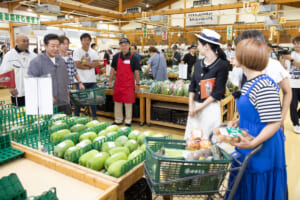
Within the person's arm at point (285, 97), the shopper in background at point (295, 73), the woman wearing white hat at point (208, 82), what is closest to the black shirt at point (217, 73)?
the woman wearing white hat at point (208, 82)

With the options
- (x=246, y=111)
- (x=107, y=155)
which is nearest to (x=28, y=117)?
(x=107, y=155)

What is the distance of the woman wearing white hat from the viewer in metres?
2.54

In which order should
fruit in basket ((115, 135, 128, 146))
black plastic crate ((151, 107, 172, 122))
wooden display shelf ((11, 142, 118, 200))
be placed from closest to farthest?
wooden display shelf ((11, 142, 118, 200)) → fruit in basket ((115, 135, 128, 146)) → black plastic crate ((151, 107, 172, 122))

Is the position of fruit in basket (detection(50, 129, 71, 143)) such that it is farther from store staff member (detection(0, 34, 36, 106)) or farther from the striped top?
store staff member (detection(0, 34, 36, 106))

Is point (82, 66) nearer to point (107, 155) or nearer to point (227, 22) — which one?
point (107, 155)

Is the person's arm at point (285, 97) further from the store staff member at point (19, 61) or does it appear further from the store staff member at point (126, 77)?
the store staff member at point (19, 61)

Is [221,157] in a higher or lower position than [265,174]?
higher

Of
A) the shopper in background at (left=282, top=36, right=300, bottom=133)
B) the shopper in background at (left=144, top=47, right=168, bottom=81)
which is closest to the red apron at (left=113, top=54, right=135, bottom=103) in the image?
the shopper in background at (left=144, top=47, right=168, bottom=81)

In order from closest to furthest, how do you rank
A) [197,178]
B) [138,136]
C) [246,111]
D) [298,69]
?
1. [197,178]
2. [246,111]
3. [138,136]
4. [298,69]

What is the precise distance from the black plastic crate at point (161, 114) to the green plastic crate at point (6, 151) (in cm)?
339

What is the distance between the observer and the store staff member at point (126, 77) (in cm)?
486

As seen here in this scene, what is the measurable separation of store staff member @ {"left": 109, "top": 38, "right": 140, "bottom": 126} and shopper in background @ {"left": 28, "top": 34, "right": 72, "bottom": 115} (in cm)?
166

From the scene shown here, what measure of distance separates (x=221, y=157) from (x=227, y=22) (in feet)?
65.6

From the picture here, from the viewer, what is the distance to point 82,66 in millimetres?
4930
